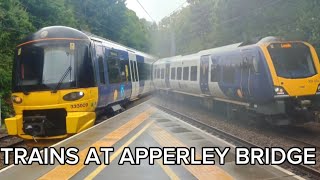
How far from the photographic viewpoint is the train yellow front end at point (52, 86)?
12.3 meters

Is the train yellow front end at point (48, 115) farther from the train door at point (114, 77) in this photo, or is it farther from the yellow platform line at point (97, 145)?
the train door at point (114, 77)

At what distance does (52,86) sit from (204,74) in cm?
1161

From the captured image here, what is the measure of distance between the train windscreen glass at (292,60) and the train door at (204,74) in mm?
7302

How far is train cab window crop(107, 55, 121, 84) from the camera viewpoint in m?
16.1

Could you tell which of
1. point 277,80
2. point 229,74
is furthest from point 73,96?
point 229,74

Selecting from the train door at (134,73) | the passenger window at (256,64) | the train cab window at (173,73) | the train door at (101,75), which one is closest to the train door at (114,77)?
the train door at (101,75)

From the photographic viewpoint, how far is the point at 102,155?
9.73 metres

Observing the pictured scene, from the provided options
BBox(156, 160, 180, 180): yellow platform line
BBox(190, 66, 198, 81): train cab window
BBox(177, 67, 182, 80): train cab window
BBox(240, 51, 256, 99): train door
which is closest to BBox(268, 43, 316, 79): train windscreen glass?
BBox(240, 51, 256, 99): train door

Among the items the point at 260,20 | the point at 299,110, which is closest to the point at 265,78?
the point at 299,110

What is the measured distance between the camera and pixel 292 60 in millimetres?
15125

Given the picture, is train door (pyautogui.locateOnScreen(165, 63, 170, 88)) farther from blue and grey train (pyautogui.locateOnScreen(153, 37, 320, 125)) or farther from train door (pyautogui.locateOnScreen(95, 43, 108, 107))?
train door (pyautogui.locateOnScreen(95, 43, 108, 107))

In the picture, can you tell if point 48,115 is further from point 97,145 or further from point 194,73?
point 194,73

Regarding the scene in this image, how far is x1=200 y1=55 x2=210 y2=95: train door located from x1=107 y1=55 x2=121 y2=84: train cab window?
5.74 metres

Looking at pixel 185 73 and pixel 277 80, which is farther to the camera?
pixel 185 73
